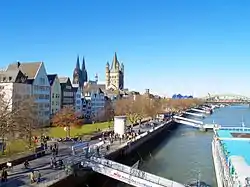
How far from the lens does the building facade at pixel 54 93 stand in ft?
283

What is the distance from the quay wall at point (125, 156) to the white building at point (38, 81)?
2261 centimetres

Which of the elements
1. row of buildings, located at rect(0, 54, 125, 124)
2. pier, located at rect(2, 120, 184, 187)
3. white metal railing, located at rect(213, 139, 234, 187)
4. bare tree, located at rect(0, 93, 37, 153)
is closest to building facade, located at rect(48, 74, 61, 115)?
row of buildings, located at rect(0, 54, 125, 124)

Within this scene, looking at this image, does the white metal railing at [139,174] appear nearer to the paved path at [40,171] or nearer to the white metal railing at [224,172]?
the paved path at [40,171]

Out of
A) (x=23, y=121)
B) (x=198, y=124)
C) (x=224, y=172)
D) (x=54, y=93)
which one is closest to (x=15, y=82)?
(x=54, y=93)

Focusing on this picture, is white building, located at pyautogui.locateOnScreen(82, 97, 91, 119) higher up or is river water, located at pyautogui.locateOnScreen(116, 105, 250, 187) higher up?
white building, located at pyautogui.locateOnScreen(82, 97, 91, 119)

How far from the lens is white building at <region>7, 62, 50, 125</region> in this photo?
7544cm

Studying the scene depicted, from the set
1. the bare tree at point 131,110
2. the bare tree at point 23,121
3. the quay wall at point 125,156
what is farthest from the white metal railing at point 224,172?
the bare tree at point 131,110

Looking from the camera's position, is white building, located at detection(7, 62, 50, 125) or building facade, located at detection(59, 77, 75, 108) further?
building facade, located at detection(59, 77, 75, 108)

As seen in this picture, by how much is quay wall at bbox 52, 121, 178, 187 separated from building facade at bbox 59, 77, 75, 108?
25955mm

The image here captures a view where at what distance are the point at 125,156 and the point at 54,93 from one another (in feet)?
148

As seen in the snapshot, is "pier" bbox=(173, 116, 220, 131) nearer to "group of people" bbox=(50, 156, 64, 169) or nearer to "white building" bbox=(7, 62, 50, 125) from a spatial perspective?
"white building" bbox=(7, 62, 50, 125)

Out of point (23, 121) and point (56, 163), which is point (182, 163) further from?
point (56, 163)

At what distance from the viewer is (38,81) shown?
253 ft

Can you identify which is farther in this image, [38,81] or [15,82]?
[38,81]
